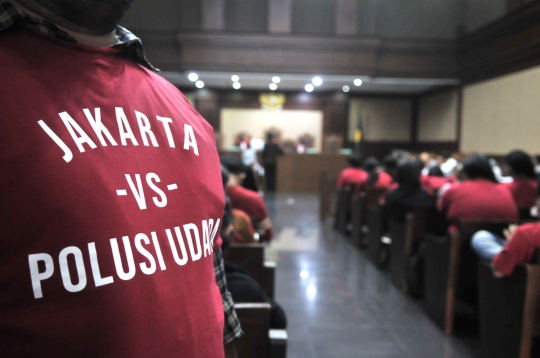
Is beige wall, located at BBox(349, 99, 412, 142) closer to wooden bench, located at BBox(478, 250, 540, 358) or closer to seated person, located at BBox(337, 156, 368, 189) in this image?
seated person, located at BBox(337, 156, 368, 189)

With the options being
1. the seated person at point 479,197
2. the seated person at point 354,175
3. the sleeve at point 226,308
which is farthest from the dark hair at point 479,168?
the sleeve at point 226,308

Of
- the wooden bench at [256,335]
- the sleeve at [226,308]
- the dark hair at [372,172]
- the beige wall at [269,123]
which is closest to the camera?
the sleeve at [226,308]

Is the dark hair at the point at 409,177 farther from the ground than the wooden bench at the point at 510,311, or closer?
farther from the ground

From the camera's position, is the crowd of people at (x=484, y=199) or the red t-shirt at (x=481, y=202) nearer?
the crowd of people at (x=484, y=199)

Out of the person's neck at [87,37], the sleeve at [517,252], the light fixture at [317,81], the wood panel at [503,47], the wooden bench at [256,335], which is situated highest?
the wood panel at [503,47]

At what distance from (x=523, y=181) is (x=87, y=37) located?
192 inches

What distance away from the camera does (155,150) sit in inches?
31.0

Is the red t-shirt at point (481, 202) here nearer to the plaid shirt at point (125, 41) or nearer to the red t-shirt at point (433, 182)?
the red t-shirt at point (433, 182)

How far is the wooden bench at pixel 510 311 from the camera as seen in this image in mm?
2344

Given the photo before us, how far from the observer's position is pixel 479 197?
3.61 metres

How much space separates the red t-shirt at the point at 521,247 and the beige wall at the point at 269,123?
13.5m

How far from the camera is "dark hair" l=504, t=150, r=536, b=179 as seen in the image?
15.3ft

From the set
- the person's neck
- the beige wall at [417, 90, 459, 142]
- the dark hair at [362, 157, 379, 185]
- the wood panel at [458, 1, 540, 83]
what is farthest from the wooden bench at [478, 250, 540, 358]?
the beige wall at [417, 90, 459, 142]

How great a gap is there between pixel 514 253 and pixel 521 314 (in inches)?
12.4
